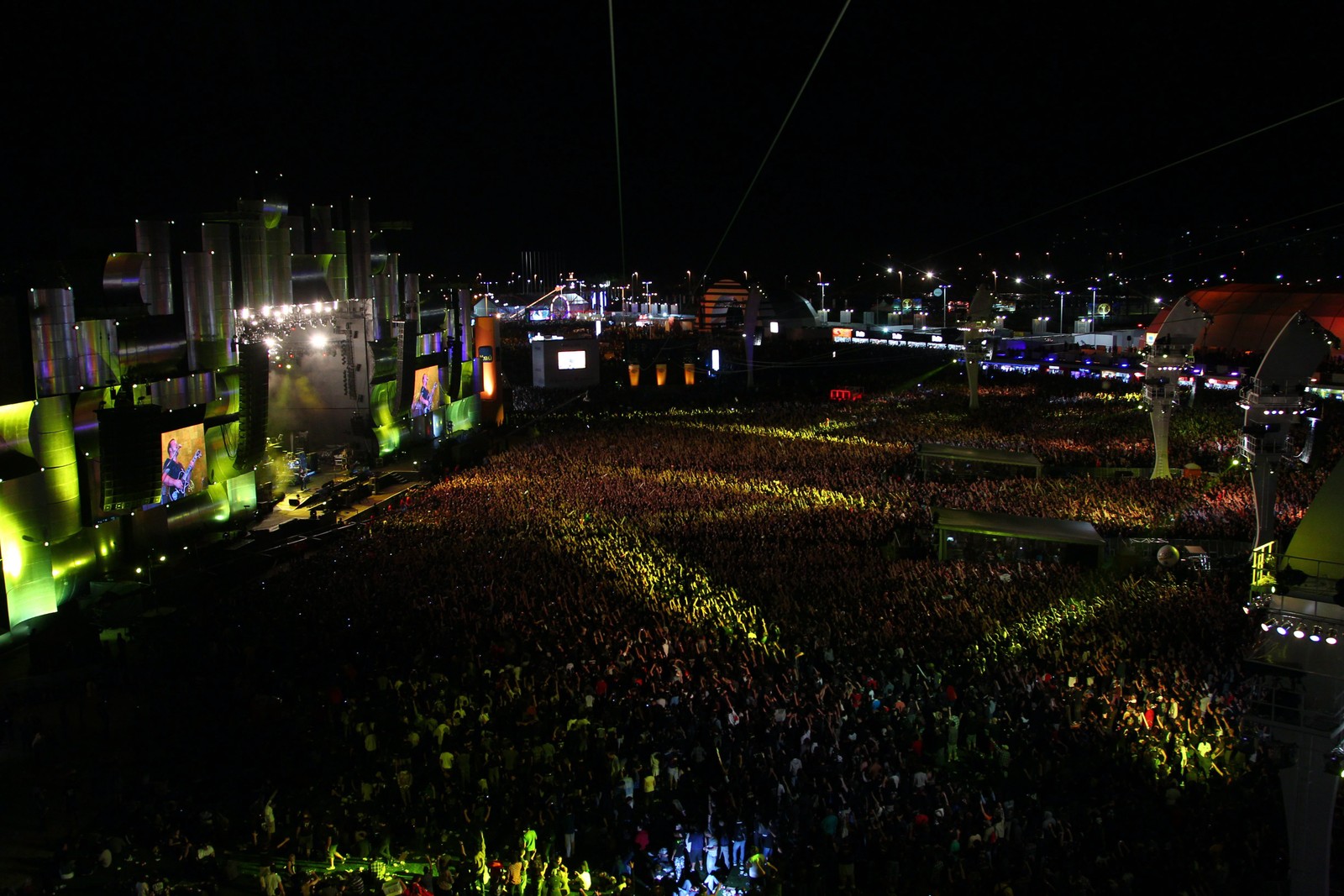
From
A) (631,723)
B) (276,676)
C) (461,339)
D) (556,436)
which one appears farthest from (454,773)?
(461,339)

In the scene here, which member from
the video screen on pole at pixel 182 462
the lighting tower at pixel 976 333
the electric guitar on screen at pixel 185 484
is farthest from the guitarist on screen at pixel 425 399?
the lighting tower at pixel 976 333

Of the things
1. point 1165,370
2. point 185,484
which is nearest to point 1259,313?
point 1165,370

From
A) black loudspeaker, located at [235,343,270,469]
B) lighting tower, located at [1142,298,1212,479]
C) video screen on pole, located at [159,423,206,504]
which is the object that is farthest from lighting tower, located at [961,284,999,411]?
video screen on pole, located at [159,423,206,504]

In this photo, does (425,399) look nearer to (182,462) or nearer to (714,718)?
(182,462)

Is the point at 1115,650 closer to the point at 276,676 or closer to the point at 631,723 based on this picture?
the point at 631,723

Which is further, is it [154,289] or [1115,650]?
[154,289]

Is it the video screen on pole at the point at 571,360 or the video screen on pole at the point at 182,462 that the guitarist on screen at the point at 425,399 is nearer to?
the video screen on pole at the point at 182,462

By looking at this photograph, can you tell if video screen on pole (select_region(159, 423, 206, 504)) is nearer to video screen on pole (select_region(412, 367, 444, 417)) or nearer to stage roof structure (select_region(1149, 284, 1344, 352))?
video screen on pole (select_region(412, 367, 444, 417))
